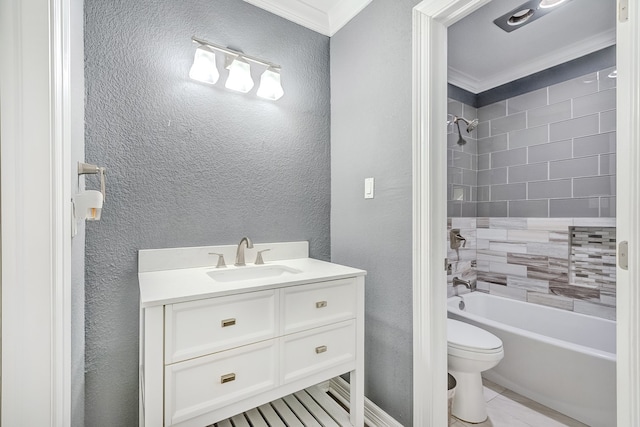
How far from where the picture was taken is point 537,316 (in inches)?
92.3

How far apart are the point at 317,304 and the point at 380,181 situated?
2.35 feet

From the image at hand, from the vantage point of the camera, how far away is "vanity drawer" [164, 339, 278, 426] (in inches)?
39.7

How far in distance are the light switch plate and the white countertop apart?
0.43 meters

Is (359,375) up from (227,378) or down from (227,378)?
down

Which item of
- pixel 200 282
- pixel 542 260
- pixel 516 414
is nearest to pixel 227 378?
pixel 200 282

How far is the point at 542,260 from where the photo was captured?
2.35m

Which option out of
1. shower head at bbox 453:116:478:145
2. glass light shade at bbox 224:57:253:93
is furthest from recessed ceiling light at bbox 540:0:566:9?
glass light shade at bbox 224:57:253:93

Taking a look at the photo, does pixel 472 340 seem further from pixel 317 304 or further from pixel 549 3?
pixel 549 3

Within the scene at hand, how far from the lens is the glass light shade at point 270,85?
5.47ft

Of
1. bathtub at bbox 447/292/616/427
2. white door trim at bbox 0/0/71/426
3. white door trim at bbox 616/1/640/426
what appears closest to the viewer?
white door trim at bbox 0/0/71/426

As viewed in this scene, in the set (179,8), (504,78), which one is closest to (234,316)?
(179,8)

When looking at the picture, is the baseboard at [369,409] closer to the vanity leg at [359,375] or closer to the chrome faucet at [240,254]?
the vanity leg at [359,375]

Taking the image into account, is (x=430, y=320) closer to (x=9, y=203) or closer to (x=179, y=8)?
(x=9, y=203)

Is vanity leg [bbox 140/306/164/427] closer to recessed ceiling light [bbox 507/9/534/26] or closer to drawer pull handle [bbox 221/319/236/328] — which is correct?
drawer pull handle [bbox 221/319/236/328]
